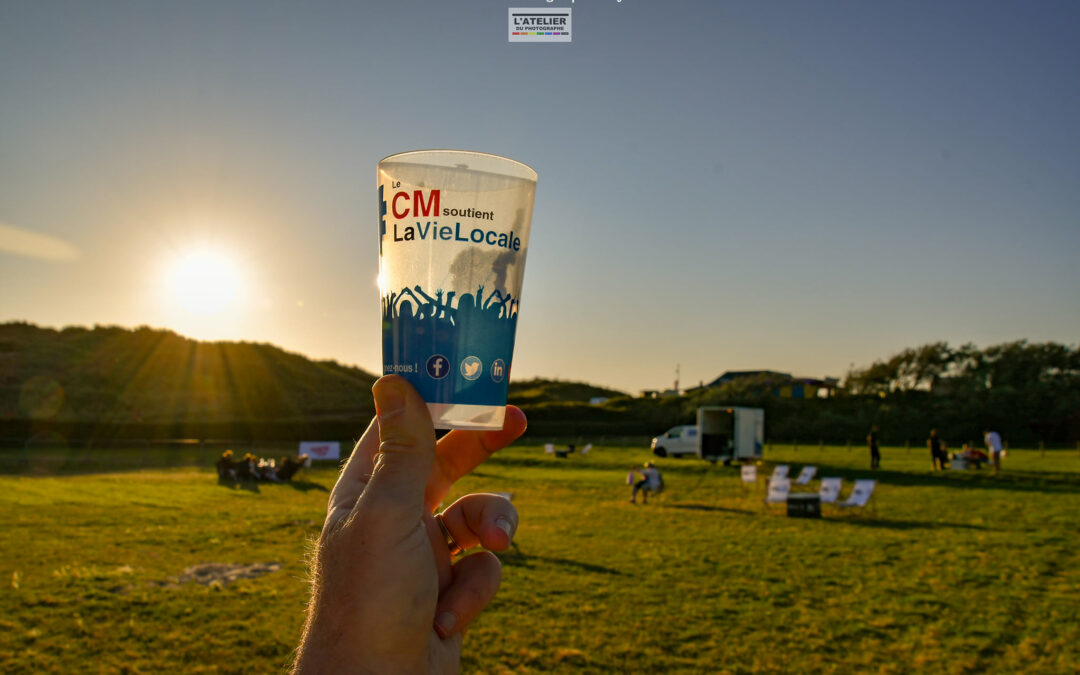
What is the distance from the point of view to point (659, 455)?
44219 mm

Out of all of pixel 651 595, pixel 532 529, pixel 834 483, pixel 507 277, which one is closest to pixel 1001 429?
pixel 834 483

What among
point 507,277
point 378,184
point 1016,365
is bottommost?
point 507,277

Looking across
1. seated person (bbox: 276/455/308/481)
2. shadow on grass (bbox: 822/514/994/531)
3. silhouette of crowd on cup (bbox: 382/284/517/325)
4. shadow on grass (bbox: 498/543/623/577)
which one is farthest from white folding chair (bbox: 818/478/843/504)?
silhouette of crowd on cup (bbox: 382/284/517/325)

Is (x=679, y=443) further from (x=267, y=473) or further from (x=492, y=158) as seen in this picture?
(x=492, y=158)

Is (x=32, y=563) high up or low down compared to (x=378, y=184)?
down

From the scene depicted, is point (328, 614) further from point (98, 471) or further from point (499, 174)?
point (98, 471)

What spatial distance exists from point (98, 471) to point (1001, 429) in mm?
58865

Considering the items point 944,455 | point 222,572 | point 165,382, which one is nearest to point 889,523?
point 944,455

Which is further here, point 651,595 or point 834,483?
point 834,483

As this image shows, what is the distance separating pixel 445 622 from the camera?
1.95 m

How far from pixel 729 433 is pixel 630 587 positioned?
2868 cm

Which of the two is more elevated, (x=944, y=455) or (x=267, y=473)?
(x=944, y=455)

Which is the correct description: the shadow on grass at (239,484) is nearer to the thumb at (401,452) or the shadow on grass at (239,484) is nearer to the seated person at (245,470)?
the seated person at (245,470)

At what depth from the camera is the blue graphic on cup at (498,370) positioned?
1.91 meters
